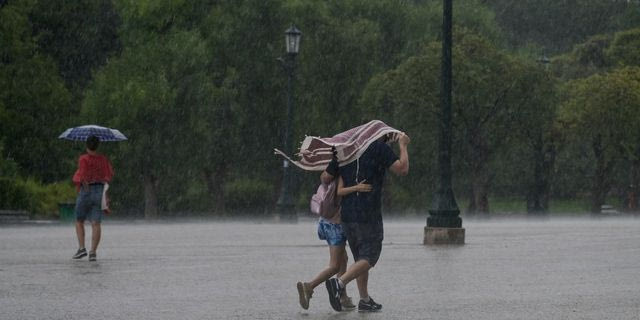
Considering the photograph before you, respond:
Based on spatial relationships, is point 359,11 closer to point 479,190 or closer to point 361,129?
point 479,190

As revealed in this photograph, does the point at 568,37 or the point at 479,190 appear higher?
the point at 568,37

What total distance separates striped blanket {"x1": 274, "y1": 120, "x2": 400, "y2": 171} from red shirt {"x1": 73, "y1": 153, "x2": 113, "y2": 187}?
7.31 meters

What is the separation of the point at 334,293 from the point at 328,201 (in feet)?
2.99

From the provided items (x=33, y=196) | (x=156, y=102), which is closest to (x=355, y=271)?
(x=33, y=196)

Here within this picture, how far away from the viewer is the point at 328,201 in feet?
41.6

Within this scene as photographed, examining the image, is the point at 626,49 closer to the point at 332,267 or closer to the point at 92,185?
the point at 92,185

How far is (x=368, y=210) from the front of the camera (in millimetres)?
12477

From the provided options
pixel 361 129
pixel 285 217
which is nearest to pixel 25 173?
pixel 285 217

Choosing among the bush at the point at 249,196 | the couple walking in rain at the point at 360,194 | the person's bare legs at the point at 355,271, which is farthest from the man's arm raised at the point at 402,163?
the bush at the point at 249,196

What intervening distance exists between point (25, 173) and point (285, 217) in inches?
721

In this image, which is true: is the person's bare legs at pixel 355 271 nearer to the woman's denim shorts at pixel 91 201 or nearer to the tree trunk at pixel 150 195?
the woman's denim shorts at pixel 91 201

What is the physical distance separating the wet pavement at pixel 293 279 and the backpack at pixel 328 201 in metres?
0.86

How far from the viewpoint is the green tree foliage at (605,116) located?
62.2 m

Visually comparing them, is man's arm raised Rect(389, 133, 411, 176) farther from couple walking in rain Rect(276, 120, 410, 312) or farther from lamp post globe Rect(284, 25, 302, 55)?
lamp post globe Rect(284, 25, 302, 55)
